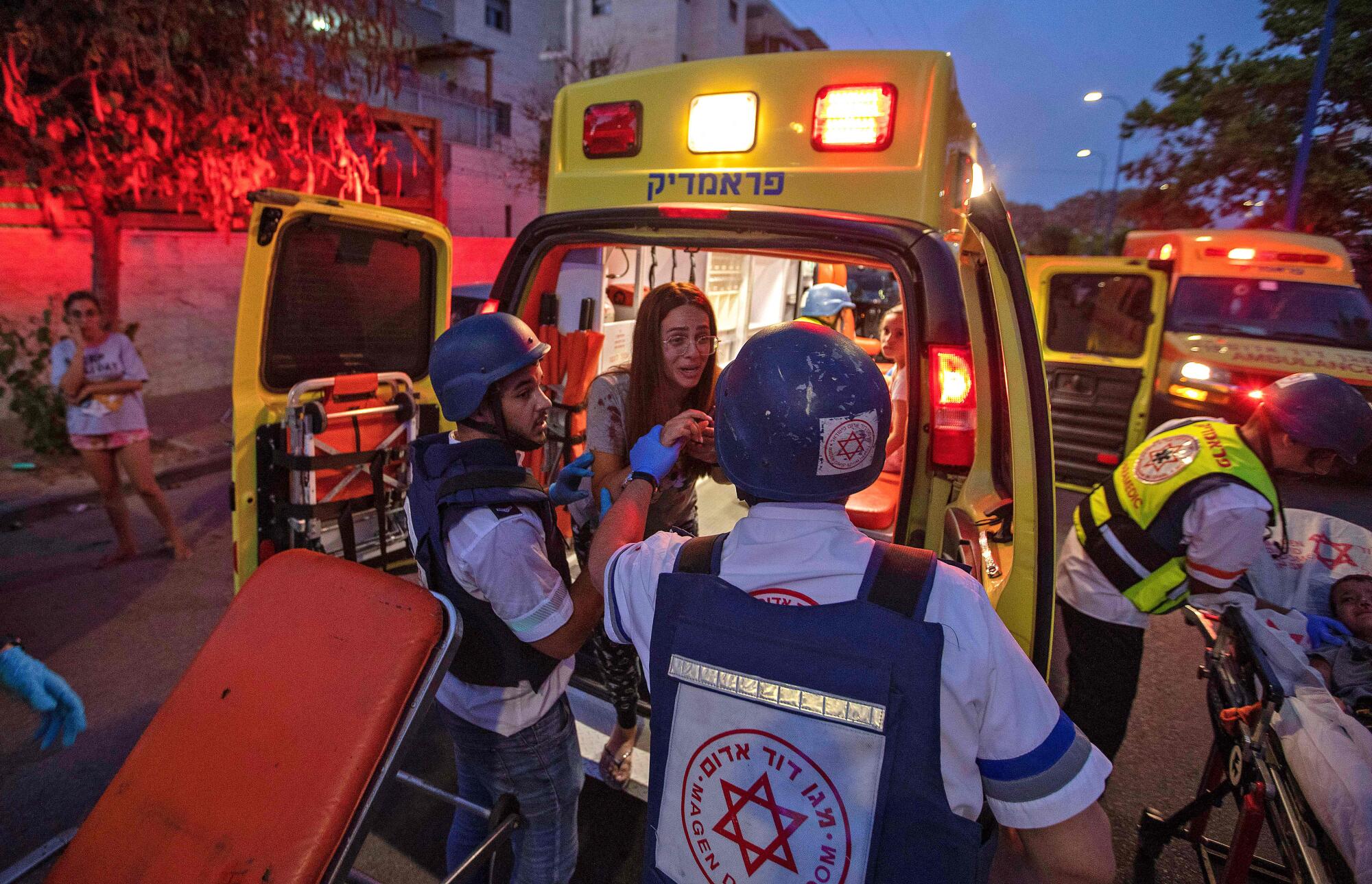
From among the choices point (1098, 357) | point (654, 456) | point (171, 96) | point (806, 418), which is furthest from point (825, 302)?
point (171, 96)

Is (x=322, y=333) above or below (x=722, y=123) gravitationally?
below

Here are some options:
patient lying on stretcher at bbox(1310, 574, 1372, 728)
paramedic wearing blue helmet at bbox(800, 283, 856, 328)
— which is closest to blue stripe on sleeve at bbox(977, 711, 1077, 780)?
patient lying on stretcher at bbox(1310, 574, 1372, 728)

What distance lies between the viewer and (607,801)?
9.25ft

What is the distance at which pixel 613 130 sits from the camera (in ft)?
9.10

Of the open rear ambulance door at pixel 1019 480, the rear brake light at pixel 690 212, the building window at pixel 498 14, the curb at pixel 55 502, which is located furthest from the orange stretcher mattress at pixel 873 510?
the building window at pixel 498 14

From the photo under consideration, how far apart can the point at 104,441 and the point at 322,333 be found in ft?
8.52

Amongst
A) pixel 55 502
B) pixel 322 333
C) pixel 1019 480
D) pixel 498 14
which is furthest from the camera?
pixel 498 14

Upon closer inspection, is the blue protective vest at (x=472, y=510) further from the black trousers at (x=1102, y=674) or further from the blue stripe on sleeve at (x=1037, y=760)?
the black trousers at (x=1102, y=674)

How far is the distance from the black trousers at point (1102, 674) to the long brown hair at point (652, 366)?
1.69 m

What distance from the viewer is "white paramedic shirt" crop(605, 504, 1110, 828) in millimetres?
1028

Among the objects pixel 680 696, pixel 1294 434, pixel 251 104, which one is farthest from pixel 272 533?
pixel 251 104

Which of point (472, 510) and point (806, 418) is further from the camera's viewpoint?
point (472, 510)

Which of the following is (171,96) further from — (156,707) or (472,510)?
(472,510)

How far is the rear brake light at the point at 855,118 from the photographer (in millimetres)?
2291
